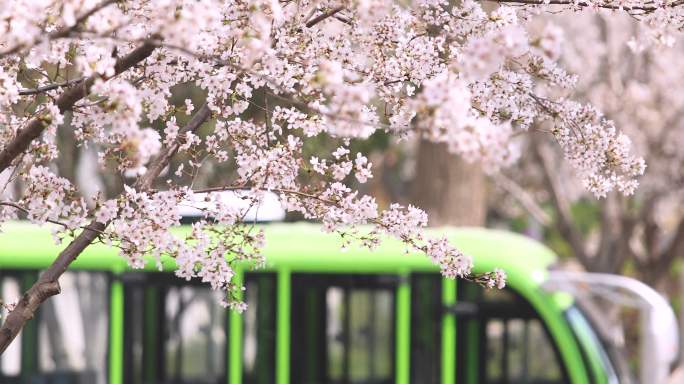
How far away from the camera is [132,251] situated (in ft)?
12.7

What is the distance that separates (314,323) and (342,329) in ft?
0.72

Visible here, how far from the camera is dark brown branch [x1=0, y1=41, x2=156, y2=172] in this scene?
3392 mm

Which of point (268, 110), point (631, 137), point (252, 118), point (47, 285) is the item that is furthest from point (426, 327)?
point (631, 137)

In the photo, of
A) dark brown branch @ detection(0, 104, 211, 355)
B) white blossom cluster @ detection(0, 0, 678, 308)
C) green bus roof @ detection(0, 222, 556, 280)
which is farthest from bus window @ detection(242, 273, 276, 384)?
dark brown branch @ detection(0, 104, 211, 355)

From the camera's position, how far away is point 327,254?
376 inches

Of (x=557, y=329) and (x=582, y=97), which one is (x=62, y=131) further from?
(x=557, y=329)

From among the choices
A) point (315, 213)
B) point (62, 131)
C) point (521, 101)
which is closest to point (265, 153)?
point (315, 213)

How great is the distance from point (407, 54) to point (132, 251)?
112 centimetres

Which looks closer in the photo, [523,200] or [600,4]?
[600,4]

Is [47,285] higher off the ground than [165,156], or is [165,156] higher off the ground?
[165,156]

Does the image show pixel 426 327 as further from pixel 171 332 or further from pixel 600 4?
pixel 600 4

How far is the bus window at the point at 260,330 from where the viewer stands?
954 centimetres

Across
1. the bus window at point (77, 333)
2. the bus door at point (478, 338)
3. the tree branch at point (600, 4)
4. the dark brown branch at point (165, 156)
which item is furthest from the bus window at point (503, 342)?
the dark brown branch at point (165, 156)

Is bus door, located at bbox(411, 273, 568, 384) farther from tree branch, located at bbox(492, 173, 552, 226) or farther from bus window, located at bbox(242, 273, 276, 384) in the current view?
tree branch, located at bbox(492, 173, 552, 226)
